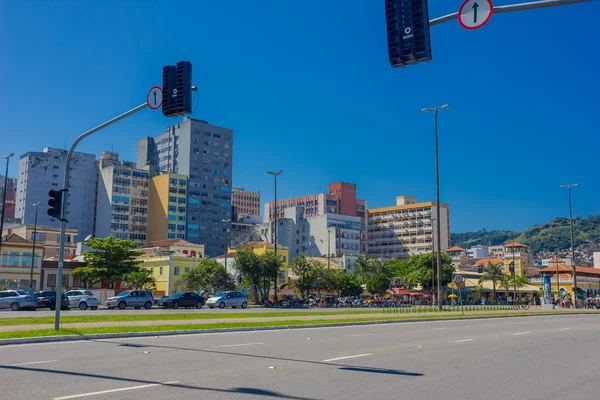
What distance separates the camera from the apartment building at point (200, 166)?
157 meters

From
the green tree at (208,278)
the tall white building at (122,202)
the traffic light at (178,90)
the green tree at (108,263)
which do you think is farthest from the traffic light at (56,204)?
the tall white building at (122,202)

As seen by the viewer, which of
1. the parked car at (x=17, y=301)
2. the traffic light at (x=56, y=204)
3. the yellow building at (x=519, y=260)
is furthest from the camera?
the yellow building at (x=519, y=260)

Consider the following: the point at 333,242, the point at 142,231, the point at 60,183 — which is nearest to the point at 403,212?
the point at 333,242

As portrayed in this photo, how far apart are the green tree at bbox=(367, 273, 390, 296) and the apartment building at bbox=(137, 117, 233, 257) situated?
73.6m

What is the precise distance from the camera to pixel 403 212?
190125mm

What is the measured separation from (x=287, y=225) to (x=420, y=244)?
50.7 m

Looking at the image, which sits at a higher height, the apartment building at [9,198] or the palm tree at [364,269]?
the apartment building at [9,198]

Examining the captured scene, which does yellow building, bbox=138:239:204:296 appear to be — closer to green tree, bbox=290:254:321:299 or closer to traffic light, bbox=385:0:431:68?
green tree, bbox=290:254:321:299

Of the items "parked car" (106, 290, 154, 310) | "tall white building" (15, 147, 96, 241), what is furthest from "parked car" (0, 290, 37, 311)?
"tall white building" (15, 147, 96, 241)

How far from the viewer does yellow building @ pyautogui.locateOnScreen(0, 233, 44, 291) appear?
7012cm

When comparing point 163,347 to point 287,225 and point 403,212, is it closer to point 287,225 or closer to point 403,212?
point 287,225

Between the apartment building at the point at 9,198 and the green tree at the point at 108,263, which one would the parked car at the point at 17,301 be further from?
the apartment building at the point at 9,198

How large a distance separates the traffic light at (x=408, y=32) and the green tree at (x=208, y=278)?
2274 inches

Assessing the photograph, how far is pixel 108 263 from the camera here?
66062mm
